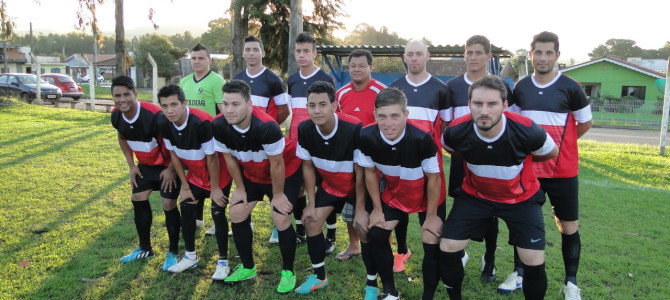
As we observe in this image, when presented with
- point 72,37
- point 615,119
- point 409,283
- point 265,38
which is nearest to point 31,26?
point 265,38

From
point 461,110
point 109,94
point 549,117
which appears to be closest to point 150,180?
point 461,110

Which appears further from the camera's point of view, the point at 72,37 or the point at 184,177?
the point at 72,37

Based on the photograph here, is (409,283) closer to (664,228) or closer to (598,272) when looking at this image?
(598,272)

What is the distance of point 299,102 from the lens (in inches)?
198

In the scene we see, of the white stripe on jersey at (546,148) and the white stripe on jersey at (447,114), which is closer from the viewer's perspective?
the white stripe on jersey at (546,148)

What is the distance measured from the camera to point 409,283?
4.21 m

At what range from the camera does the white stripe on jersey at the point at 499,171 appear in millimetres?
3346

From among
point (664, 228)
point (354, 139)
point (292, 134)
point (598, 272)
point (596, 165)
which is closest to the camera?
point (354, 139)

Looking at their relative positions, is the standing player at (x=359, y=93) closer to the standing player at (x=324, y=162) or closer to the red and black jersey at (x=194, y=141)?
the standing player at (x=324, y=162)

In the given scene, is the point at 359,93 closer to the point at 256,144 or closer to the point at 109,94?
the point at 256,144

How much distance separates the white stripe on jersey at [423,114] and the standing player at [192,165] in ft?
6.16

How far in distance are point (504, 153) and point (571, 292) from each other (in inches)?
59.8

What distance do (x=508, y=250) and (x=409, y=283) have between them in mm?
1462

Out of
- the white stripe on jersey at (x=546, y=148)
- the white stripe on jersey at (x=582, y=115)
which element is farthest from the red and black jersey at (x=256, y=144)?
the white stripe on jersey at (x=582, y=115)
